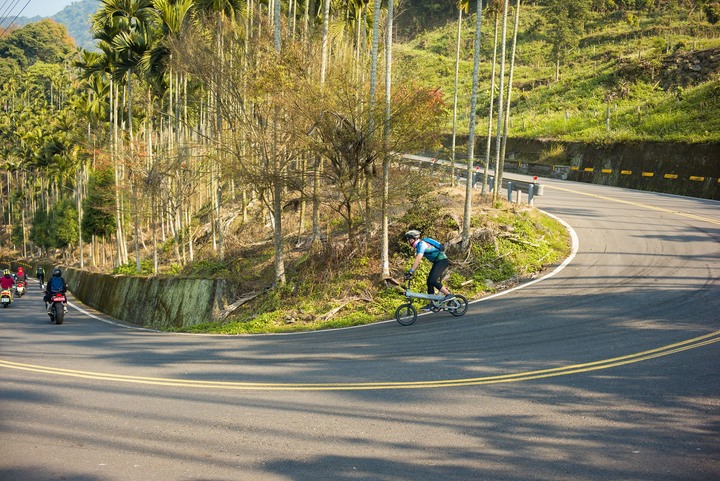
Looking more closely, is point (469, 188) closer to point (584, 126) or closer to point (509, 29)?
point (584, 126)

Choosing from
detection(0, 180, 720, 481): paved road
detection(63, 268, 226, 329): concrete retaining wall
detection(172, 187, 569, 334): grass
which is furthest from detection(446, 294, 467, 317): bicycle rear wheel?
detection(63, 268, 226, 329): concrete retaining wall

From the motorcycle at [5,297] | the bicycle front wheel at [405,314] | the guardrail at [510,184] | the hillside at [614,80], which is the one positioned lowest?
the motorcycle at [5,297]

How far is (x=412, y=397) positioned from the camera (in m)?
9.74

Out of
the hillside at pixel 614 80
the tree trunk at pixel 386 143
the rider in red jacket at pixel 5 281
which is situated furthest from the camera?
the hillside at pixel 614 80

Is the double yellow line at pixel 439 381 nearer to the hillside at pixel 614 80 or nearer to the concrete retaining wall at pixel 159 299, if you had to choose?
the concrete retaining wall at pixel 159 299

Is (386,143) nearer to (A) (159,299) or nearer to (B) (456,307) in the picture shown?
(B) (456,307)

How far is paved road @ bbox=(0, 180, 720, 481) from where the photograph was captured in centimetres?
733

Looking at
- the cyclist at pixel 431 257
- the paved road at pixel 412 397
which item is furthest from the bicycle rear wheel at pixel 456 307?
the paved road at pixel 412 397

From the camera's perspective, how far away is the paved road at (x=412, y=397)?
7.33 metres

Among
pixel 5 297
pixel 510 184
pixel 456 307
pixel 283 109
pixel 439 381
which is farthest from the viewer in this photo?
pixel 5 297

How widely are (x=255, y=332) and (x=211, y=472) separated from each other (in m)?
11.7

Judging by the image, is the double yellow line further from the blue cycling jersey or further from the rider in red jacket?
the rider in red jacket

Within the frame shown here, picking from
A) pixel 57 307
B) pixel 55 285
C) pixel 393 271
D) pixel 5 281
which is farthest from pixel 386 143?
pixel 5 281

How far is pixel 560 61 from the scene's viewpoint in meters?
70.4
